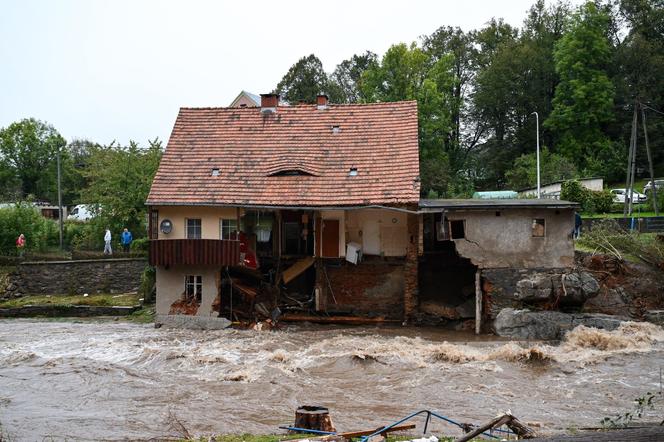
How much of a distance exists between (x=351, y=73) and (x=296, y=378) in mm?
44008

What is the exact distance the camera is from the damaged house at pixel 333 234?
25.8m

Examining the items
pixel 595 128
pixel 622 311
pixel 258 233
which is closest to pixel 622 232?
pixel 622 311

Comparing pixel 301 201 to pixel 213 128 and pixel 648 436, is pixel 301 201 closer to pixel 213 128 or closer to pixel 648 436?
pixel 213 128

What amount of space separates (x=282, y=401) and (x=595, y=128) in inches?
1553

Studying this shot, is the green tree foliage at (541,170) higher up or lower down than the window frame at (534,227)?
higher up

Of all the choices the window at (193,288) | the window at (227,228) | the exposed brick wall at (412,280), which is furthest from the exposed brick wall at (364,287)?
the window at (193,288)

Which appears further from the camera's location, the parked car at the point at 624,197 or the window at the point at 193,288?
the parked car at the point at 624,197

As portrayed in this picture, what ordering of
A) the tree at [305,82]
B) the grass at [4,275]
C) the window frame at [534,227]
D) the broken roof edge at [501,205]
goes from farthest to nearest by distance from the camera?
the tree at [305,82] < the grass at [4,275] < the window frame at [534,227] < the broken roof edge at [501,205]

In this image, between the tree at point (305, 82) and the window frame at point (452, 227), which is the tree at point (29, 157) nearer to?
the tree at point (305, 82)

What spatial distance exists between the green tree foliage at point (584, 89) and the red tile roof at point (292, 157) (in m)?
22.9

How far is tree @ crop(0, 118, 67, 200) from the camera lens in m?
62.8

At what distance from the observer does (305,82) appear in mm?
54281

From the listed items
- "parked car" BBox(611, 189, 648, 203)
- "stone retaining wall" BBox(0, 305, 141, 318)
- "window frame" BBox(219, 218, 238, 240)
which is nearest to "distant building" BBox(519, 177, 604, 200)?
"parked car" BBox(611, 189, 648, 203)

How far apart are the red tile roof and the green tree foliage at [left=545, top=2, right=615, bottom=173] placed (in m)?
22.9
